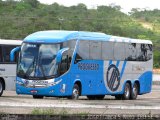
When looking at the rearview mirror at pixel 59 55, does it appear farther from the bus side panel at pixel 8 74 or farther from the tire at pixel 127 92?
the tire at pixel 127 92

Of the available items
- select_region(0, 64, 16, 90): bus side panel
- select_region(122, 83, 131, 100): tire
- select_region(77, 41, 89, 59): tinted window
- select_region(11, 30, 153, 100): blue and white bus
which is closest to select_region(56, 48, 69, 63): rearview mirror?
select_region(11, 30, 153, 100): blue and white bus

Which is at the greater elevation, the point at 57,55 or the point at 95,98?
the point at 57,55

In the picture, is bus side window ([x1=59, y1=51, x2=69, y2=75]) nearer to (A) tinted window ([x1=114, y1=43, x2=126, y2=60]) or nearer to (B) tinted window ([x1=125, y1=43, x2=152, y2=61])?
(A) tinted window ([x1=114, y1=43, x2=126, y2=60])

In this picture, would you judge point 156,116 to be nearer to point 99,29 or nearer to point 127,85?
point 127,85

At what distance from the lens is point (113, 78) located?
30.9 meters

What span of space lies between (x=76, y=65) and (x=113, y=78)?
11.4ft

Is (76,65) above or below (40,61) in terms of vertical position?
below

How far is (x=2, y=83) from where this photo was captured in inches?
1174

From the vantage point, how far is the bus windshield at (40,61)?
1065 inches

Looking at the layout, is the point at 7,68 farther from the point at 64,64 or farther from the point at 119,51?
the point at 119,51

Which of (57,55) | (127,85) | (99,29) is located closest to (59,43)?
(57,55)

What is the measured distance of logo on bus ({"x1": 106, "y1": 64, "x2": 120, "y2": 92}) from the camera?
30.5 meters

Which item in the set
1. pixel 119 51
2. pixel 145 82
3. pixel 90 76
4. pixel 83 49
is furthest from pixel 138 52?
pixel 83 49

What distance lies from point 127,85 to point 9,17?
157 ft
